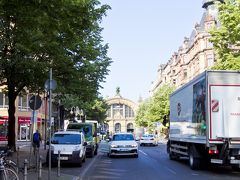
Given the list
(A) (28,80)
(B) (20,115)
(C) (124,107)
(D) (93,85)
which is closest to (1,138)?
(B) (20,115)

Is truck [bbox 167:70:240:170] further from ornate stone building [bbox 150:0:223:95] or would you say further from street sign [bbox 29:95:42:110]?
ornate stone building [bbox 150:0:223:95]

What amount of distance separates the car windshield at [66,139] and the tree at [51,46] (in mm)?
3366

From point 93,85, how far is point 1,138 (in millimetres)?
26590

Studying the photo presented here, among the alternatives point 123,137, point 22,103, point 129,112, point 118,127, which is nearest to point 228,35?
point 123,137

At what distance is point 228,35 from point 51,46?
1337 cm

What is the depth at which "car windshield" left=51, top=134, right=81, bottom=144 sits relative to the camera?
21422 millimetres

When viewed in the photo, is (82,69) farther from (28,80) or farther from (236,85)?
(236,85)

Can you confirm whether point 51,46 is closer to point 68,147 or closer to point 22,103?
point 68,147

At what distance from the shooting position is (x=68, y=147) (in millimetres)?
20641

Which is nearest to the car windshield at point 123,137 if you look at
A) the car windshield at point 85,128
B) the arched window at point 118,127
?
the car windshield at point 85,128

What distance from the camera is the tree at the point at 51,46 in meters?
12.4

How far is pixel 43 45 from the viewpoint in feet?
67.2

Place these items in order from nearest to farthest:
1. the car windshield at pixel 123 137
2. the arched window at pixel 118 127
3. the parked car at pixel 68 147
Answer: the parked car at pixel 68 147
the car windshield at pixel 123 137
the arched window at pixel 118 127

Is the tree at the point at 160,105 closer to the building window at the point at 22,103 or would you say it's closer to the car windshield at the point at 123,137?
the building window at the point at 22,103
